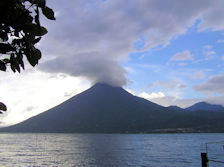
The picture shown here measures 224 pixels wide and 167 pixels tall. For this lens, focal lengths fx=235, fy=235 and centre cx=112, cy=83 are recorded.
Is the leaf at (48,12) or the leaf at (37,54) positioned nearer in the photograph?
the leaf at (48,12)

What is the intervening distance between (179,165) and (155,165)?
742 centimetres

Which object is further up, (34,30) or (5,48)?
(34,30)

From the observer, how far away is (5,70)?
7.75 ft

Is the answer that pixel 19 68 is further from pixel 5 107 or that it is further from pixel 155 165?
pixel 155 165

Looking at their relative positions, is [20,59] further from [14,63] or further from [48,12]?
[48,12]

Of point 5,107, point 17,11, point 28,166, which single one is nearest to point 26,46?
point 17,11

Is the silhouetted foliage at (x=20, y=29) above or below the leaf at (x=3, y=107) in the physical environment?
above

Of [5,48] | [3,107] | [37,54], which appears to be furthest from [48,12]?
[3,107]

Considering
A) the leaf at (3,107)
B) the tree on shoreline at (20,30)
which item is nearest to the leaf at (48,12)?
the tree on shoreline at (20,30)

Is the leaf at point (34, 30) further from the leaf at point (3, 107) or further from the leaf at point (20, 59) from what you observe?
the leaf at point (3, 107)

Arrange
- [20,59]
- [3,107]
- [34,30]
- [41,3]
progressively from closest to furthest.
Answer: [41,3]
[34,30]
[20,59]
[3,107]

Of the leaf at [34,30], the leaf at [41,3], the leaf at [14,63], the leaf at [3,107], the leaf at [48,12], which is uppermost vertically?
the leaf at [41,3]

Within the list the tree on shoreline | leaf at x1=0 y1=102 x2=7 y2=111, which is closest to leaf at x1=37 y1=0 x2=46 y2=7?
the tree on shoreline

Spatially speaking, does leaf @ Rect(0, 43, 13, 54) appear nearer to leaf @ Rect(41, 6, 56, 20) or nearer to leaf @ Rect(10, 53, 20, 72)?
leaf @ Rect(10, 53, 20, 72)
